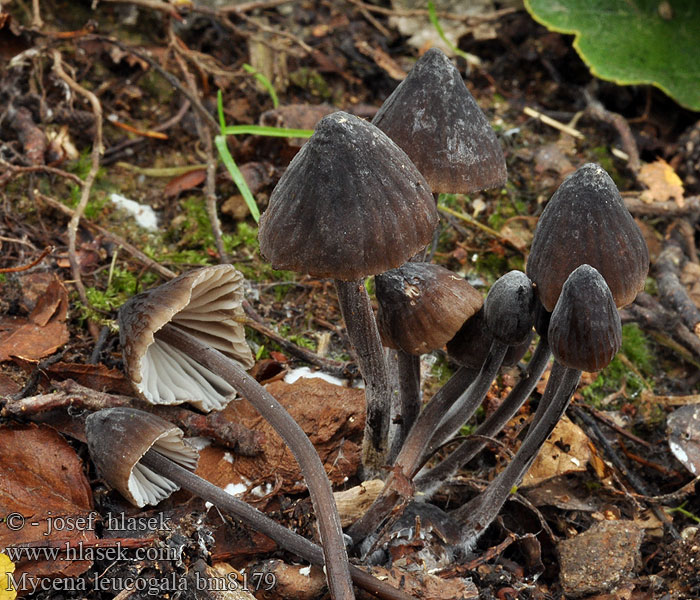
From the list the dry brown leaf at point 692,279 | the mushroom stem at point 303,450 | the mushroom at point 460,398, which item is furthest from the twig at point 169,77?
the dry brown leaf at point 692,279

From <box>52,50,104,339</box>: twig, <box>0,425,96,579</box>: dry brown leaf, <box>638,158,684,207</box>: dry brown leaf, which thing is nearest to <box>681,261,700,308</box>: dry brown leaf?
<box>638,158,684,207</box>: dry brown leaf

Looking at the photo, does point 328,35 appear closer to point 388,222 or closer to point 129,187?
point 129,187

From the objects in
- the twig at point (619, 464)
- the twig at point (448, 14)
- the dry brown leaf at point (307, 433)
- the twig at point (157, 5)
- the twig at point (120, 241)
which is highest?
the twig at point (157, 5)

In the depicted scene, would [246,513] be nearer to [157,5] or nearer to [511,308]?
[511,308]

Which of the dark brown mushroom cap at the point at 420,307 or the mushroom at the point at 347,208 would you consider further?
the dark brown mushroom cap at the point at 420,307

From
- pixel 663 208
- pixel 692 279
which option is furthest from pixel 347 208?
pixel 663 208

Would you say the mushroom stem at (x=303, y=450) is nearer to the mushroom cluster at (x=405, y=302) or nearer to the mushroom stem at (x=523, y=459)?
the mushroom cluster at (x=405, y=302)
